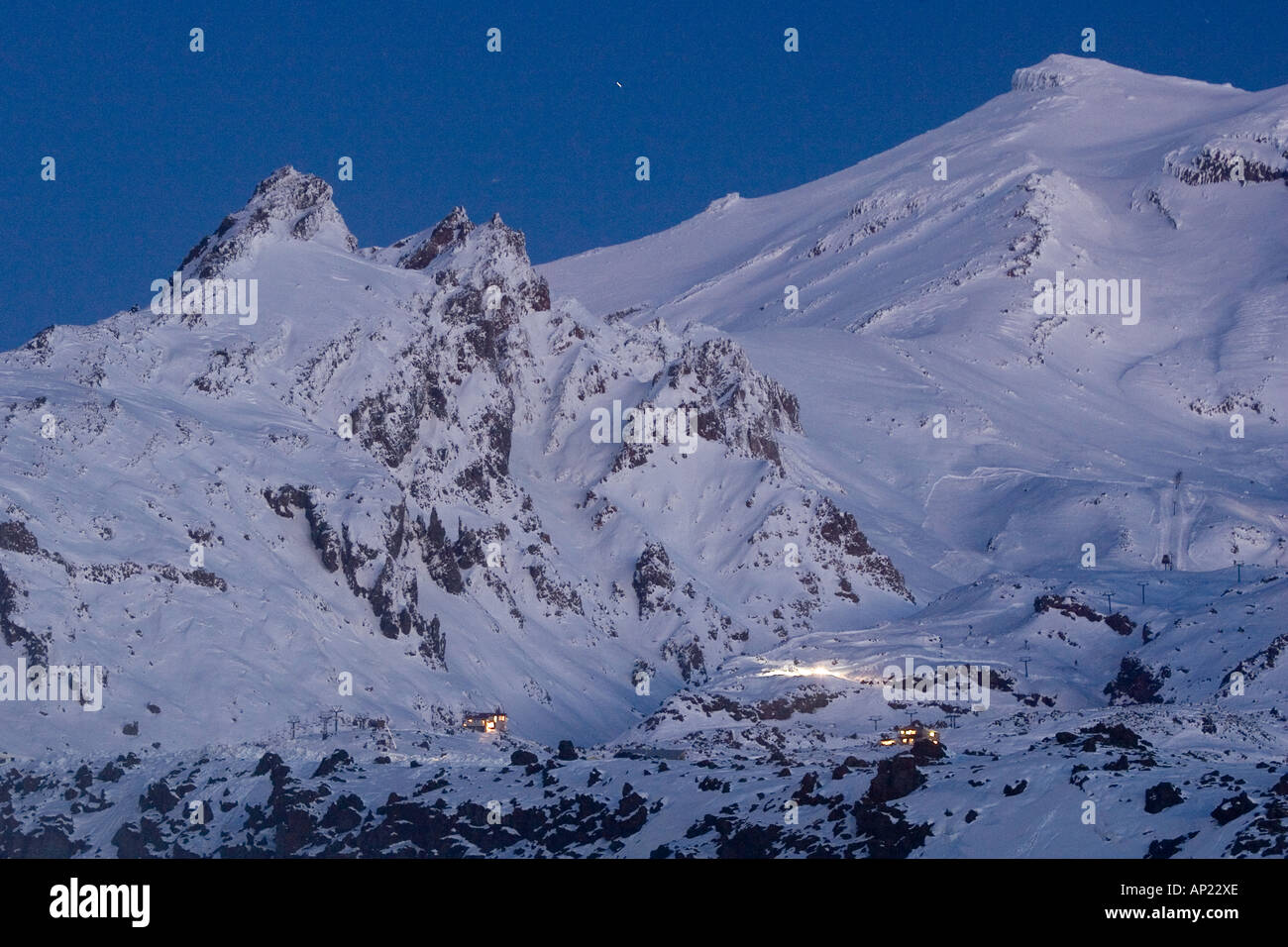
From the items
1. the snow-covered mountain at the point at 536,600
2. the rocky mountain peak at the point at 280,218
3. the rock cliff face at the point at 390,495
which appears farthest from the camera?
the rocky mountain peak at the point at 280,218

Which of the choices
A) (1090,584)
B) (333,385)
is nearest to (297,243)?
(333,385)

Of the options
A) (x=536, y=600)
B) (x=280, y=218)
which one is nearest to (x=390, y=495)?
(x=536, y=600)

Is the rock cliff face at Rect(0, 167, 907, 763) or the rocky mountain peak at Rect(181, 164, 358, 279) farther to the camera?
the rocky mountain peak at Rect(181, 164, 358, 279)

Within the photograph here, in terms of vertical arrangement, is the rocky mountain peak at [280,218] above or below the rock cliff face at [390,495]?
above

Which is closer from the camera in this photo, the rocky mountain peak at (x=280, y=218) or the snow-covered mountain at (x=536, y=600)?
the snow-covered mountain at (x=536, y=600)

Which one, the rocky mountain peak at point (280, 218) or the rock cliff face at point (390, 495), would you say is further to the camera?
the rocky mountain peak at point (280, 218)

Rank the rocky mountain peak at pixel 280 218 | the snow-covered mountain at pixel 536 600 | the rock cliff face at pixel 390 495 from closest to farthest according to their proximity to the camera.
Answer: the snow-covered mountain at pixel 536 600 → the rock cliff face at pixel 390 495 → the rocky mountain peak at pixel 280 218

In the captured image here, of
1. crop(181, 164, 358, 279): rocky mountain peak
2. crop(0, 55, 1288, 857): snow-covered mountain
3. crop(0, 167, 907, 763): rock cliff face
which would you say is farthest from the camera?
crop(181, 164, 358, 279): rocky mountain peak

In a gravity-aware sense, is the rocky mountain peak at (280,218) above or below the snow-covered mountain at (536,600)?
above

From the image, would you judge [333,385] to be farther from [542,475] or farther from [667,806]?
[667,806]

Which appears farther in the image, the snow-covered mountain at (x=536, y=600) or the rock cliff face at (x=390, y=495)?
the rock cliff face at (x=390, y=495)
